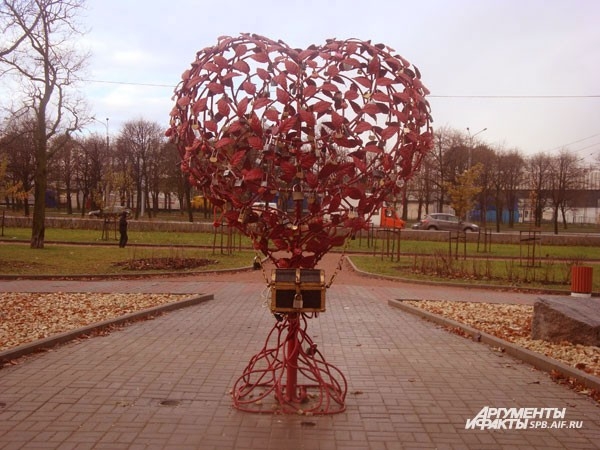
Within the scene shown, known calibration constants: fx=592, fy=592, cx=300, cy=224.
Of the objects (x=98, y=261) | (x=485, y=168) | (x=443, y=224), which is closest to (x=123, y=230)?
(x=98, y=261)

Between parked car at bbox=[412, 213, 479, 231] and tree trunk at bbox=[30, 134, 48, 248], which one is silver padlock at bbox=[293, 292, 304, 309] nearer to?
tree trunk at bbox=[30, 134, 48, 248]

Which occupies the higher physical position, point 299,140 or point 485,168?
point 485,168

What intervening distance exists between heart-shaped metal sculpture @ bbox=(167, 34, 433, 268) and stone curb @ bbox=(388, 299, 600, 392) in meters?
Result: 3.17

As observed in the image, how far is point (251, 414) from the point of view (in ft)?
17.2

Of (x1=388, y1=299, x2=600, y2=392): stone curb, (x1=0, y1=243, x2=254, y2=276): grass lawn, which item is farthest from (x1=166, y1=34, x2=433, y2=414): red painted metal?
(x1=0, y1=243, x2=254, y2=276): grass lawn

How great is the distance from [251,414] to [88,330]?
179 inches

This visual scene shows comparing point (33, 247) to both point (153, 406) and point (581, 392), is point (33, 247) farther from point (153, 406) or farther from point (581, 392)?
point (581, 392)

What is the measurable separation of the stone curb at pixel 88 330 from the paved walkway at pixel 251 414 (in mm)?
173

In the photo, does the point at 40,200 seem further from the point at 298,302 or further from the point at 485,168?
the point at 485,168

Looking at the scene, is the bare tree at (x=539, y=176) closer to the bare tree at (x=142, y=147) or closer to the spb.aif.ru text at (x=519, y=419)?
the bare tree at (x=142, y=147)

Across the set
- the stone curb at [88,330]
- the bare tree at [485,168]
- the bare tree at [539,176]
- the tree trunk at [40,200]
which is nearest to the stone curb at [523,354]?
the stone curb at [88,330]

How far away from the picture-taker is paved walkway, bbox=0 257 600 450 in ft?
15.5

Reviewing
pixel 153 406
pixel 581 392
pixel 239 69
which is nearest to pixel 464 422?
pixel 581 392

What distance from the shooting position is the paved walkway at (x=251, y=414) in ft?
15.5
